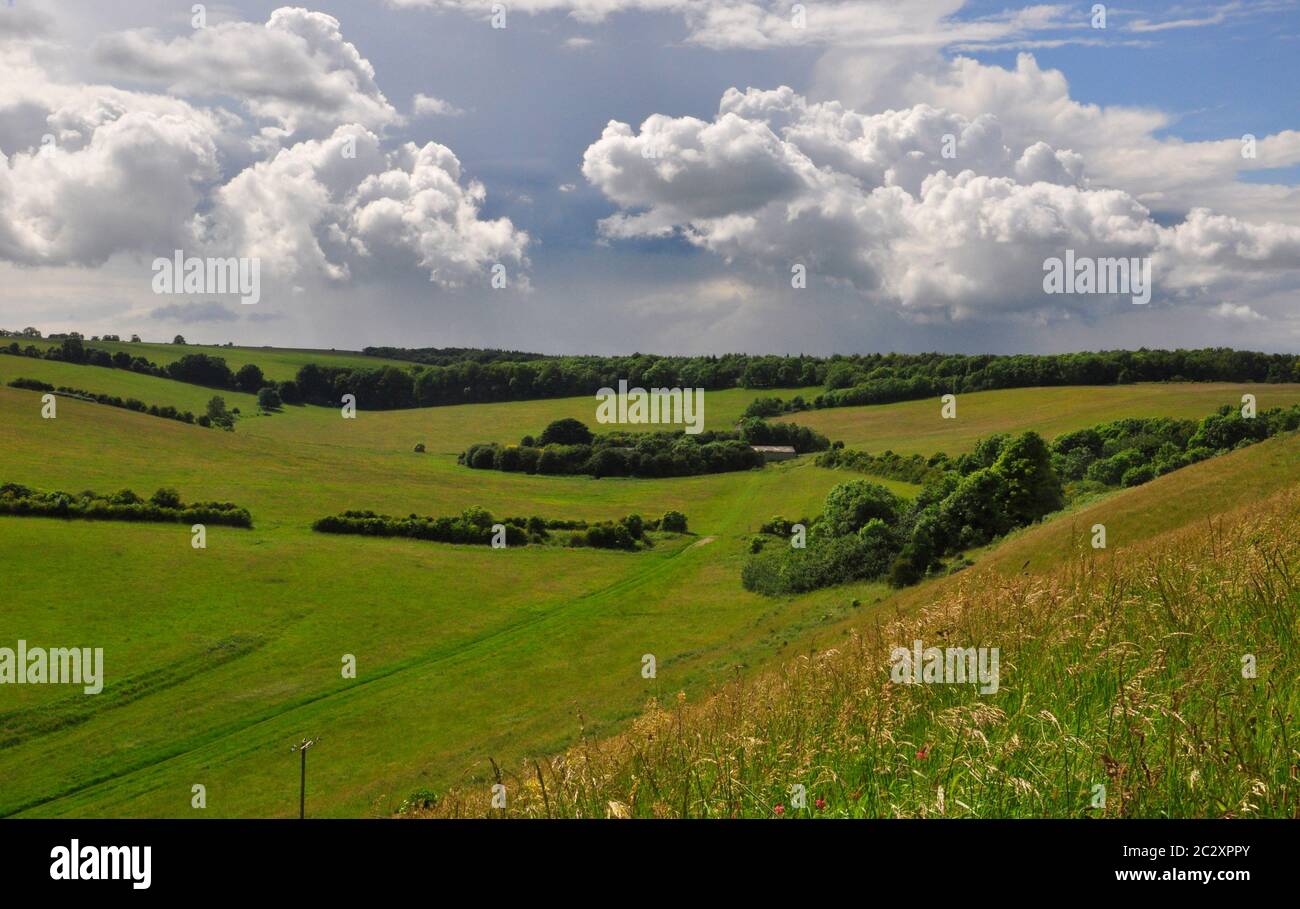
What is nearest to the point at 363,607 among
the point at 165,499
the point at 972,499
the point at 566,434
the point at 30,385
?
the point at 165,499

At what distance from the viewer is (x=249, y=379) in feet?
610

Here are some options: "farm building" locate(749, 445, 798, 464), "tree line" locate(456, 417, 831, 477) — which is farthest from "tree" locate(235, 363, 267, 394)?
"farm building" locate(749, 445, 798, 464)

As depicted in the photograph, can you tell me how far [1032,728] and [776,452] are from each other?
134759mm

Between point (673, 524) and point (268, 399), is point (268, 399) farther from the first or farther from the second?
point (673, 524)

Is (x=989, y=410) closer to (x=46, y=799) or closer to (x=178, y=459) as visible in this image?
(x=178, y=459)

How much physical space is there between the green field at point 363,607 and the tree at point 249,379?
181ft

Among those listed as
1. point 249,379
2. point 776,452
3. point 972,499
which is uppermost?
point 249,379

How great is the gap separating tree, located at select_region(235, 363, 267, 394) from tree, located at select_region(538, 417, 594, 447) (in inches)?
2819

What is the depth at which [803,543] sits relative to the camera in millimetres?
78500

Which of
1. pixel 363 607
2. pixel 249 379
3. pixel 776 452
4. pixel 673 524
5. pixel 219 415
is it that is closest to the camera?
pixel 363 607

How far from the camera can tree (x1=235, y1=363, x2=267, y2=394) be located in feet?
608

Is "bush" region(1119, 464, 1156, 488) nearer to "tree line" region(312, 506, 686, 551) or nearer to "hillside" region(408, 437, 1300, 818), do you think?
"tree line" region(312, 506, 686, 551)

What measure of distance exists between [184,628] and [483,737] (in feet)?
103
